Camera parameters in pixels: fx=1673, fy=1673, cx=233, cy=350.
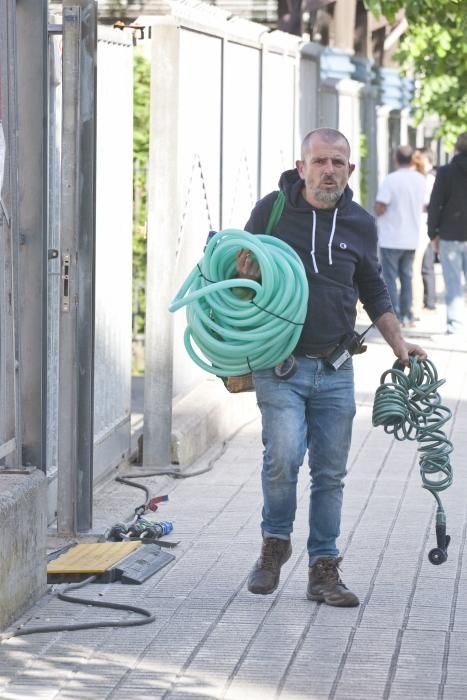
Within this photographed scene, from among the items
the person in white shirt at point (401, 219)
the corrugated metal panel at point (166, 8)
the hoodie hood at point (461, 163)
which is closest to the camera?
the corrugated metal panel at point (166, 8)

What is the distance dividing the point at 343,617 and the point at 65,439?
1.71 metres

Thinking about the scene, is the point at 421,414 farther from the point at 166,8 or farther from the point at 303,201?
the point at 166,8

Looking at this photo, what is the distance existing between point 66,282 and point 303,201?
1410 millimetres

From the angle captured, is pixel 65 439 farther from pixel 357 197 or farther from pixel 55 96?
pixel 357 197

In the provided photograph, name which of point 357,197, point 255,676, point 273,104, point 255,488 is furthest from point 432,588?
point 357,197

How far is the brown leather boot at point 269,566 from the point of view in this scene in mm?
6422

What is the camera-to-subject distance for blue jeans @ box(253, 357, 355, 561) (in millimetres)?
6219

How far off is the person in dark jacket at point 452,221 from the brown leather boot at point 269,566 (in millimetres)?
9187

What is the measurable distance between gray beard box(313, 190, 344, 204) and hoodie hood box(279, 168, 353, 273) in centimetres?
5

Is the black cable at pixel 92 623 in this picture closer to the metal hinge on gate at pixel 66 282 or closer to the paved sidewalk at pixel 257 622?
the paved sidewalk at pixel 257 622

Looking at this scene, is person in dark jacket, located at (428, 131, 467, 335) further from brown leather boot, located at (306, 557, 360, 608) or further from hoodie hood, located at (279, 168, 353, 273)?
brown leather boot, located at (306, 557, 360, 608)

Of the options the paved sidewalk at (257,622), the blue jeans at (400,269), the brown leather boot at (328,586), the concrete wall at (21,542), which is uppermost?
the blue jeans at (400,269)

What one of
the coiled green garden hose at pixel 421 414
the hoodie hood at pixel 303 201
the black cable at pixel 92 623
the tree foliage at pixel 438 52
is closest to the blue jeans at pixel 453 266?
the tree foliage at pixel 438 52

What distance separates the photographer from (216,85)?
10672 mm
